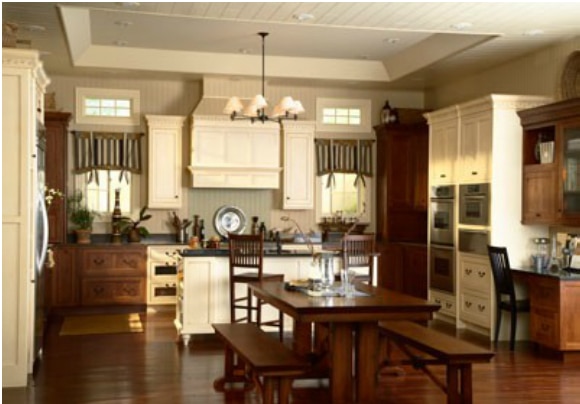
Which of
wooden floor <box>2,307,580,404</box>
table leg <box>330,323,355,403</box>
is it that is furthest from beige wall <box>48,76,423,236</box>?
table leg <box>330,323,355,403</box>

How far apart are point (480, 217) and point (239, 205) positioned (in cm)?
379

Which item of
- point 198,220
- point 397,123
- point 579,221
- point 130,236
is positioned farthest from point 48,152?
point 579,221

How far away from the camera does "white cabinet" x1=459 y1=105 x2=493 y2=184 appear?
781cm

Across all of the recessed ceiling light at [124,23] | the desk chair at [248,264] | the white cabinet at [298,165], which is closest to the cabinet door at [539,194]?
the desk chair at [248,264]

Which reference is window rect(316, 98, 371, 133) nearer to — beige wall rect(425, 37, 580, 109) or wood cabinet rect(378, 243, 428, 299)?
beige wall rect(425, 37, 580, 109)

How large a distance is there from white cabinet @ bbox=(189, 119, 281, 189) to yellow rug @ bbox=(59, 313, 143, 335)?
6.66 feet

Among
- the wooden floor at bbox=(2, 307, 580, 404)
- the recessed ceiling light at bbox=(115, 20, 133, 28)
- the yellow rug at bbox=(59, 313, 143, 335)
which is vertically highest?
→ the recessed ceiling light at bbox=(115, 20, 133, 28)

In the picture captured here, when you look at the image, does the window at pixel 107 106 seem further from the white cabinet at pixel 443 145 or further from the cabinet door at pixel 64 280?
the white cabinet at pixel 443 145

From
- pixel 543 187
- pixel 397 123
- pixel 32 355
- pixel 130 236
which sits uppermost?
pixel 397 123

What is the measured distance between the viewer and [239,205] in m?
10.5

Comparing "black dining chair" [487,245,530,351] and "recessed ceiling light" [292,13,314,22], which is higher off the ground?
"recessed ceiling light" [292,13,314,22]

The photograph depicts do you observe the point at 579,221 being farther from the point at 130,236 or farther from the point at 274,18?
the point at 130,236

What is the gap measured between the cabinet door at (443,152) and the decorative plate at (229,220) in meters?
2.83

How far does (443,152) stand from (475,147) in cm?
82
